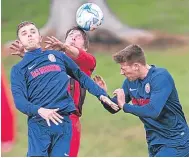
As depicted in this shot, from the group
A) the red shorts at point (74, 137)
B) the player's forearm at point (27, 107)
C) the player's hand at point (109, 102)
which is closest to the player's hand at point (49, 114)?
the player's forearm at point (27, 107)

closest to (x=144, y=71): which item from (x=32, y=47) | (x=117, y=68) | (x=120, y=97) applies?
(x=120, y=97)

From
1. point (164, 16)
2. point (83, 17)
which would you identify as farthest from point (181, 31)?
point (83, 17)

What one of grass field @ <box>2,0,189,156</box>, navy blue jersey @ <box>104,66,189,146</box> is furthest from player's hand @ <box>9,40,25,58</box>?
grass field @ <box>2,0,189,156</box>

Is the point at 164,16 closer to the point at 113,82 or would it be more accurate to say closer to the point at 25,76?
the point at 113,82

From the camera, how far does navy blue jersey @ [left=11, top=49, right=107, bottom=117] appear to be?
6.43 m

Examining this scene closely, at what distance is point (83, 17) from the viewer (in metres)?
7.45

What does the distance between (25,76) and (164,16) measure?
5.29 meters

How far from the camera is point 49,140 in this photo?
6465 mm

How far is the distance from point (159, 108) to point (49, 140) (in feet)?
2.97

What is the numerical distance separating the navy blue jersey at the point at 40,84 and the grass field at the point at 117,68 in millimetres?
3169

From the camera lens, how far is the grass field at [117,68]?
9961 mm

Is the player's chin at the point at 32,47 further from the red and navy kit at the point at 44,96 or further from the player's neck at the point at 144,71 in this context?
the player's neck at the point at 144,71

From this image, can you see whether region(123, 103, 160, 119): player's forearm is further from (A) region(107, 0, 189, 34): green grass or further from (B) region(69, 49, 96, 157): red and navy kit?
(A) region(107, 0, 189, 34): green grass

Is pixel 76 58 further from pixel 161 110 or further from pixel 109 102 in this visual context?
pixel 161 110
